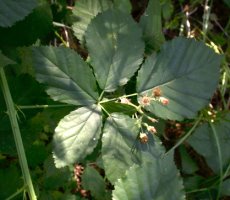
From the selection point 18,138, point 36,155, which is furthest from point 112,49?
point 36,155

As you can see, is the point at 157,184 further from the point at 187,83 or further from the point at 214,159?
the point at 214,159

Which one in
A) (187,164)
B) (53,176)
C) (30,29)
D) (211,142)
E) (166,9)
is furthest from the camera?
(166,9)

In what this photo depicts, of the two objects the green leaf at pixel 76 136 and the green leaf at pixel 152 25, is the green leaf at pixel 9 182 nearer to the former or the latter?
the green leaf at pixel 76 136

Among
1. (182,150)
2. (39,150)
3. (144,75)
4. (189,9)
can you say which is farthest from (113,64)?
(189,9)

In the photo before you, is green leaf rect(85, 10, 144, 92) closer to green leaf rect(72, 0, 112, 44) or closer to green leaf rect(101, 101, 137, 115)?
green leaf rect(101, 101, 137, 115)

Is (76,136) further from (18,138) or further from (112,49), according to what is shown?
(112,49)

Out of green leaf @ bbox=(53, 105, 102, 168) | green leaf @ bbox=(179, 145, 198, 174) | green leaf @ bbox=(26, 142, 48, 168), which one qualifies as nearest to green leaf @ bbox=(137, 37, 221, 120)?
green leaf @ bbox=(53, 105, 102, 168)

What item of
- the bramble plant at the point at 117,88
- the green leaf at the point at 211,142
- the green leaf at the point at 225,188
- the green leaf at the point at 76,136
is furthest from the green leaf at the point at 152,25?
the green leaf at the point at 225,188
